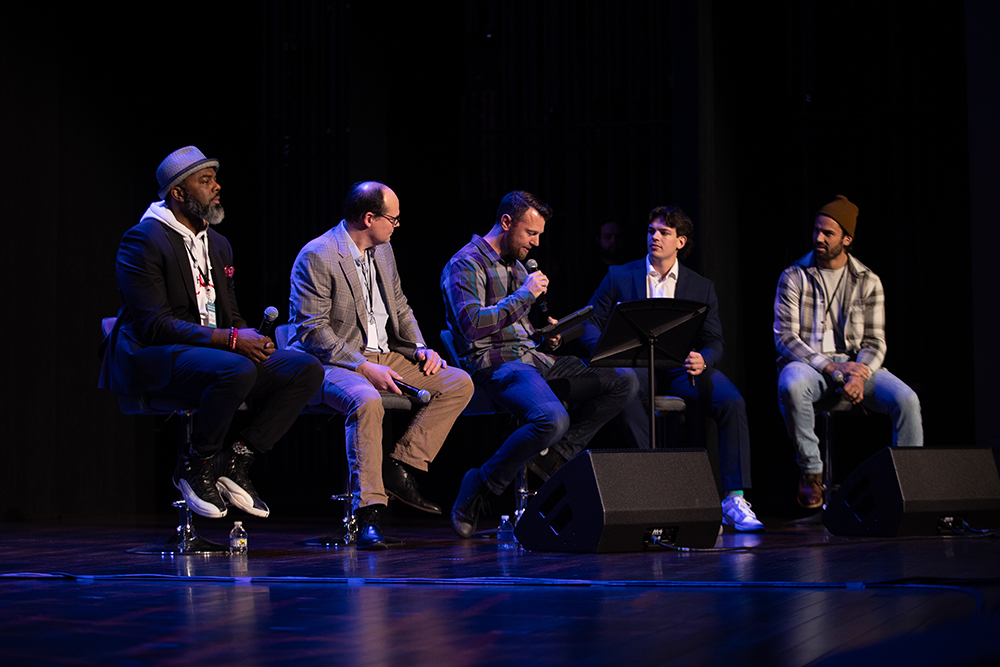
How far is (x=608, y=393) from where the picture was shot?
4.38 meters

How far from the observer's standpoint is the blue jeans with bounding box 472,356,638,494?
4.02 metres

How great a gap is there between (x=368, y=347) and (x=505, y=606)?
1927 millimetres

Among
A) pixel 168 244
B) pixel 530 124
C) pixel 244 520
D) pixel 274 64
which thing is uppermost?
pixel 274 64

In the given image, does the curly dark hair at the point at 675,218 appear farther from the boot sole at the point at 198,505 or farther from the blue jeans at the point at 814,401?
the boot sole at the point at 198,505

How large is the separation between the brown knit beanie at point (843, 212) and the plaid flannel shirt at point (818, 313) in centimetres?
15

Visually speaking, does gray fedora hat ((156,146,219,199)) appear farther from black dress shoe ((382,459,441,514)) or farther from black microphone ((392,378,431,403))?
black dress shoe ((382,459,441,514))

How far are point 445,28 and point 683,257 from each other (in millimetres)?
1678

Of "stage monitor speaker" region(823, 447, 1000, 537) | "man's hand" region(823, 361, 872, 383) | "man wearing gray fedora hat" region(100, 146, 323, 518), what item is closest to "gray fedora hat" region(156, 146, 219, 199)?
"man wearing gray fedora hat" region(100, 146, 323, 518)

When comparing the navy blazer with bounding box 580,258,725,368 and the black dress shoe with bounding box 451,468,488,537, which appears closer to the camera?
the black dress shoe with bounding box 451,468,488,537

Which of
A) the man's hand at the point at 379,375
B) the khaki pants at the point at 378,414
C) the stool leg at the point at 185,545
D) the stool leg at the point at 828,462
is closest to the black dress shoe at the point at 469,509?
the khaki pants at the point at 378,414

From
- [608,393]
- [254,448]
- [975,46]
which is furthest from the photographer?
[975,46]

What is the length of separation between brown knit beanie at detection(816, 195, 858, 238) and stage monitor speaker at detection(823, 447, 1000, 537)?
125 cm

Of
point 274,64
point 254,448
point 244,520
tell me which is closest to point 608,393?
point 254,448

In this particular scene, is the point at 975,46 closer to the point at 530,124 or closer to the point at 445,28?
the point at 530,124
